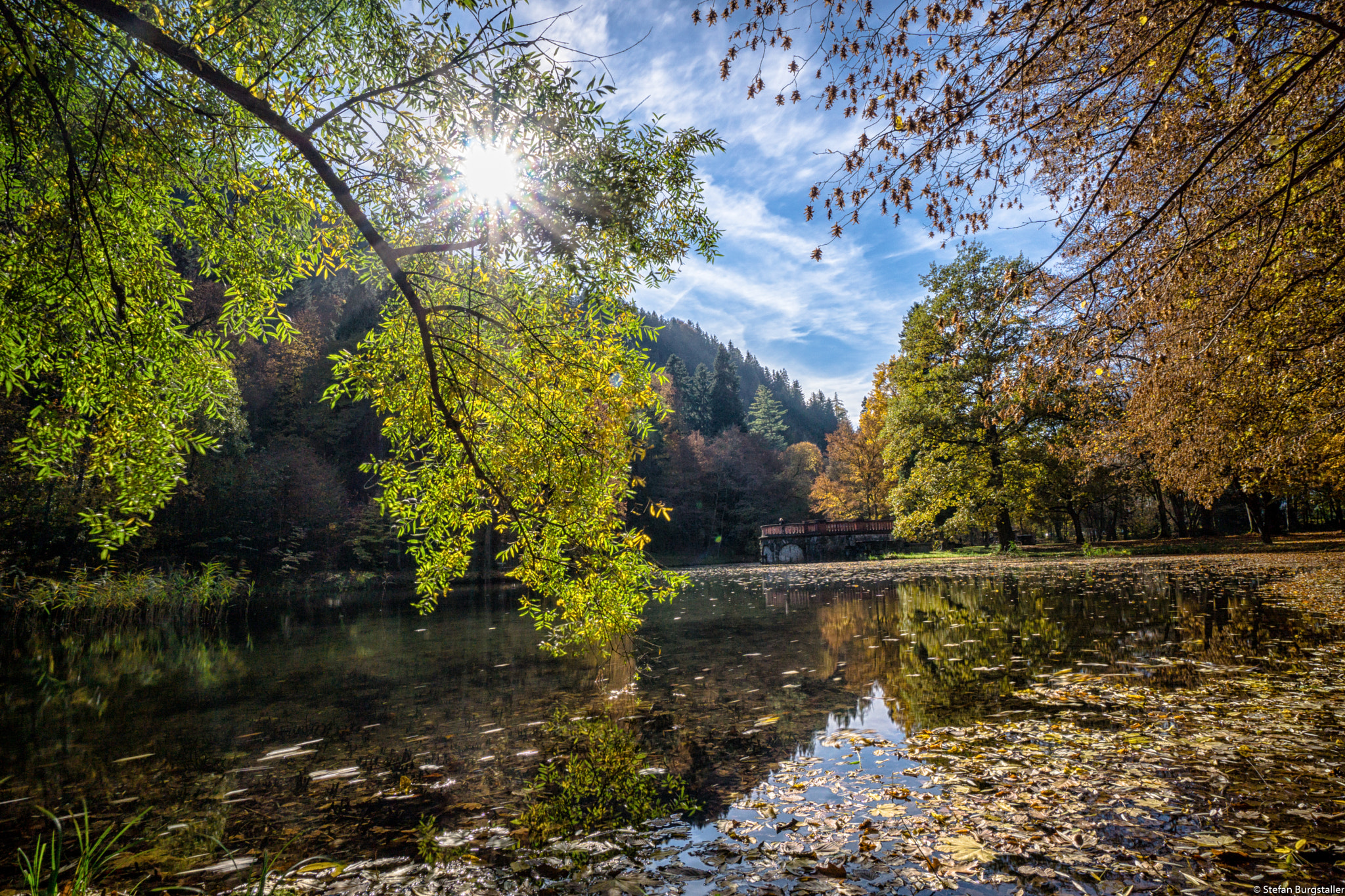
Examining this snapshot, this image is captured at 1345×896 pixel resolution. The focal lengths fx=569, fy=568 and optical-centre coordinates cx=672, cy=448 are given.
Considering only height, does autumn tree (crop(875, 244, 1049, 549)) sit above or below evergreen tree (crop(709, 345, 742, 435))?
below

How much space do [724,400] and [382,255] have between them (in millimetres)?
64426

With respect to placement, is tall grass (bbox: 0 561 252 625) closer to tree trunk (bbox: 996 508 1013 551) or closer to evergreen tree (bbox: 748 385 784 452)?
tree trunk (bbox: 996 508 1013 551)

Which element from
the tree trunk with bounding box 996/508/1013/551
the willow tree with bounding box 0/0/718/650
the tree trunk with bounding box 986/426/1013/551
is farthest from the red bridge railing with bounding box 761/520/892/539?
the willow tree with bounding box 0/0/718/650

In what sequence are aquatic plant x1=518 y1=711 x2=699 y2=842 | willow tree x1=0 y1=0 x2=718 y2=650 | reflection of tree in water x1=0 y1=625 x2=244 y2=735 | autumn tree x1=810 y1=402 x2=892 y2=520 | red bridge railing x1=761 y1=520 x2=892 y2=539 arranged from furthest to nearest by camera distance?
autumn tree x1=810 y1=402 x2=892 y2=520 → red bridge railing x1=761 y1=520 x2=892 y2=539 → reflection of tree in water x1=0 y1=625 x2=244 y2=735 → willow tree x1=0 y1=0 x2=718 y2=650 → aquatic plant x1=518 y1=711 x2=699 y2=842

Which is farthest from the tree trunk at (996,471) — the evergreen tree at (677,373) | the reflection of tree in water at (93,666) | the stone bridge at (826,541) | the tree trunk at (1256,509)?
the evergreen tree at (677,373)

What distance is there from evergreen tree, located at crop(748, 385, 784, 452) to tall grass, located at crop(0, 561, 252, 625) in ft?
189

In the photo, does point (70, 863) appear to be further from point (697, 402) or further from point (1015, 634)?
point (697, 402)

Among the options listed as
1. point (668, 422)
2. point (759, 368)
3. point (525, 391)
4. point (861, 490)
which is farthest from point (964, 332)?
point (759, 368)

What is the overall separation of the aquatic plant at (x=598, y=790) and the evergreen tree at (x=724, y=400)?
59822mm

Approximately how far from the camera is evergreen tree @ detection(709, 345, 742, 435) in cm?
6656

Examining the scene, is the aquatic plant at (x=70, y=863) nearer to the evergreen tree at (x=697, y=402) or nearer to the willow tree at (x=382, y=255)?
the willow tree at (x=382, y=255)

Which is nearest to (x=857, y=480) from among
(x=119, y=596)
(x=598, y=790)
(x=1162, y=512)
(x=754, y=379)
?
(x=1162, y=512)

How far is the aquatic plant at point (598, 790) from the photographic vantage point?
135 inches

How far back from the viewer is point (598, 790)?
3867 mm
